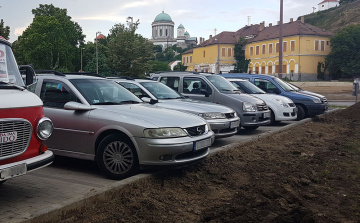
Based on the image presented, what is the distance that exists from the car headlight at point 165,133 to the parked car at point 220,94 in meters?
5.59

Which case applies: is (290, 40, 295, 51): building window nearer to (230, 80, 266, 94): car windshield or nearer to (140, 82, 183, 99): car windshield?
(230, 80, 266, 94): car windshield

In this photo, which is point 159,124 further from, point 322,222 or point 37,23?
point 37,23

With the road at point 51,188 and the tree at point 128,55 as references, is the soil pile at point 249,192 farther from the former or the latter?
the tree at point 128,55

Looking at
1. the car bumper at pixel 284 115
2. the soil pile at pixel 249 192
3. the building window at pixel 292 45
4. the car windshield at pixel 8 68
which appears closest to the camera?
the soil pile at pixel 249 192

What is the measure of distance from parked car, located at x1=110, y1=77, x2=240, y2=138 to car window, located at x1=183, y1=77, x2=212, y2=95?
1.54 meters

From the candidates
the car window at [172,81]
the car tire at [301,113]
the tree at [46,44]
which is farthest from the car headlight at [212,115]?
the tree at [46,44]

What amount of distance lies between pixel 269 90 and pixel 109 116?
427 inches

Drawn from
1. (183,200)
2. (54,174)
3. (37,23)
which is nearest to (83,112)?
(54,174)

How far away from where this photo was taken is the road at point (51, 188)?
185 inches

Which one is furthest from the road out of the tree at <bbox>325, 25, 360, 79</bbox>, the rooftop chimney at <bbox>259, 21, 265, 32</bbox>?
the rooftop chimney at <bbox>259, 21, 265, 32</bbox>

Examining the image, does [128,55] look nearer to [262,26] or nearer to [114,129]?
[114,129]

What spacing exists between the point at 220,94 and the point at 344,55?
2917 inches

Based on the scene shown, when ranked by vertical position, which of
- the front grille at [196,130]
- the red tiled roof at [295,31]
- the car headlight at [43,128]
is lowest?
the front grille at [196,130]

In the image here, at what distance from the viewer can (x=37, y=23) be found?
68.1m
